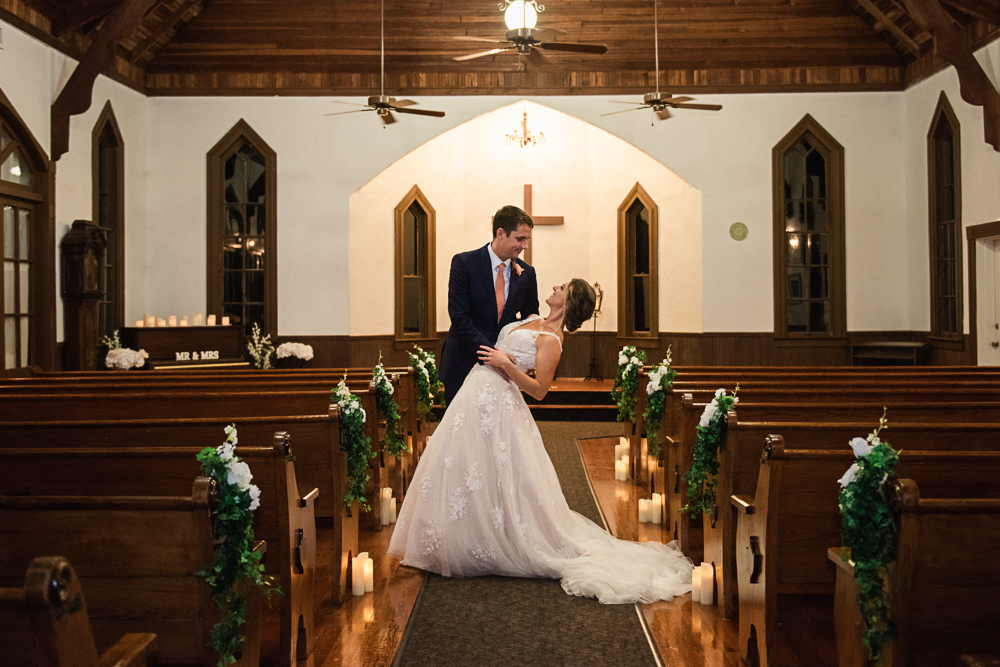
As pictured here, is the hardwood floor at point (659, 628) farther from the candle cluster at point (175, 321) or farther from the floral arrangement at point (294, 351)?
the candle cluster at point (175, 321)

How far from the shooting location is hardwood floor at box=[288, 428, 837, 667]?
9.45ft

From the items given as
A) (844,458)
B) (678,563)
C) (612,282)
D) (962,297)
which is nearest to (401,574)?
(678,563)

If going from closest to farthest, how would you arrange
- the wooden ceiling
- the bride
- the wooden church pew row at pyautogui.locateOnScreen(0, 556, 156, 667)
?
the wooden church pew row at pyautogui.locateOnScreen(0, 556, 156, 667) → the bride → the wooden ceiling

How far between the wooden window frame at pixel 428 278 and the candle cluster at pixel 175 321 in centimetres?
215

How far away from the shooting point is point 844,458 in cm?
261

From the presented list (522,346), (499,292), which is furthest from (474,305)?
(522,346)

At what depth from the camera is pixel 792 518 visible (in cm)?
277

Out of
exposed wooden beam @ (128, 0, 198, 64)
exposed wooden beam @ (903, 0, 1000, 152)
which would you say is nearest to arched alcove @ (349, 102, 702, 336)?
exposed wooden beam @ (128, 0, 198, 64)

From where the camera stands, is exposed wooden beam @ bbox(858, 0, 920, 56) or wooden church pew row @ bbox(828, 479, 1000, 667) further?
exposed wooden beam @ bbox(858, 0, 920, 56)

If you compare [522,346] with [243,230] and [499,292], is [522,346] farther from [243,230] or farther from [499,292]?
[243,230]

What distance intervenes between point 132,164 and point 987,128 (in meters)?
9.25

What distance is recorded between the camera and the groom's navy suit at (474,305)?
4105mm

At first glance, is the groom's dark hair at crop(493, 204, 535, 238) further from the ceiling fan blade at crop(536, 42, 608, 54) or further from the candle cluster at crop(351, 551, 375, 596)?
the ceiling fan blade at crop(536, 42, 608, 54)

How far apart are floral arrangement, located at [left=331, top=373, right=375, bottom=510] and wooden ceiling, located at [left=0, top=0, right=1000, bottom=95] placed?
7264 millimetres
